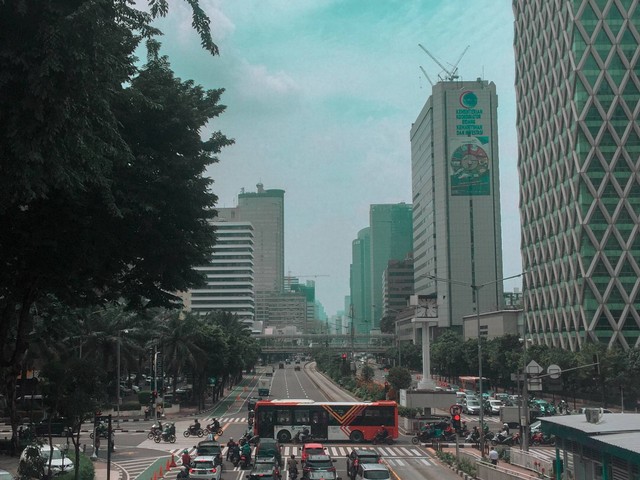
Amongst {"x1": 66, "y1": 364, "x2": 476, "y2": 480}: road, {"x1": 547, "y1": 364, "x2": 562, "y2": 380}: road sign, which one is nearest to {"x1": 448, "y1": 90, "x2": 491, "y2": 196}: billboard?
{"x1": 66, "y1": 364, "x2": 476, "y2": 480}: road

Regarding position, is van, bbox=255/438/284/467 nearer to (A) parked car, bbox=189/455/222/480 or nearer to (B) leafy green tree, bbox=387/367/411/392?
(A) parked car, bbox=189/455/222/480

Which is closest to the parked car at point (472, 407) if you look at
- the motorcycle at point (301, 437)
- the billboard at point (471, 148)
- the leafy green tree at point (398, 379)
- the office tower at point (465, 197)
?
the leafy green tree at point (398, 379)

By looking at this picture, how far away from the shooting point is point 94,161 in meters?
17.7

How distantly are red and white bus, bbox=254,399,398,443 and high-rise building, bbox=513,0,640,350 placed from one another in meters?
53.0

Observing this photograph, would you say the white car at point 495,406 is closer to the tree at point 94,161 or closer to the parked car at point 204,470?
the parked car at point 204,470

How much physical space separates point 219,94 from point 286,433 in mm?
31414

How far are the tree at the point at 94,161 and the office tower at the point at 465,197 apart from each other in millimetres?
152629

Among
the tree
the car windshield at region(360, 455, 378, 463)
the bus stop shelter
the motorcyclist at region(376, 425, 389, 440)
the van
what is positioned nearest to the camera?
the tree

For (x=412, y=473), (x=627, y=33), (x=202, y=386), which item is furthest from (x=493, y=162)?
(x=412, y=473)

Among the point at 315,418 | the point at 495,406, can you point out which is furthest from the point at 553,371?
the point at 495,406

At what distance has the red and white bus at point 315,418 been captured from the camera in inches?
2045

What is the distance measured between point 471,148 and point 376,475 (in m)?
155

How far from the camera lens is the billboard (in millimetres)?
178250

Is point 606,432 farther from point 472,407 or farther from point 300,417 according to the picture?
point 472,407
